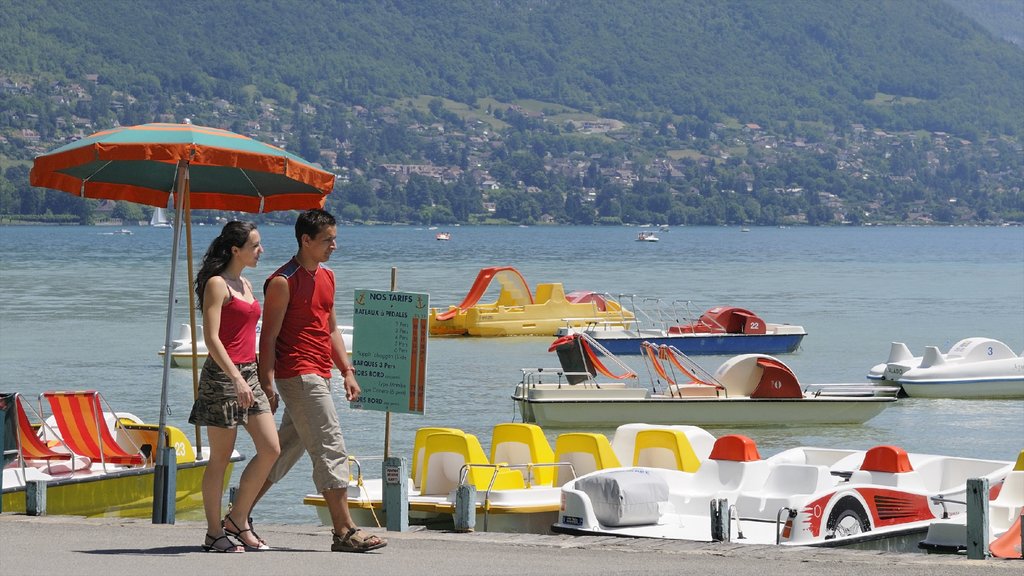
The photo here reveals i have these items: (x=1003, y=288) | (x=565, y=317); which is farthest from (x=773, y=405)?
(x=1003, y=288)

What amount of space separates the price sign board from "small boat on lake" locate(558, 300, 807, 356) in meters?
25.7

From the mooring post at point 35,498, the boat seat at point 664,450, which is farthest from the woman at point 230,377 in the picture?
the boat seat at point 664,450

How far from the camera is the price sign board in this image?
34.3 ft

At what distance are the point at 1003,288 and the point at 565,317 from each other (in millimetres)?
44824

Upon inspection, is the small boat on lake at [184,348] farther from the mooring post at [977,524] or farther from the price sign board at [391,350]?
the mooring post at [977,524]

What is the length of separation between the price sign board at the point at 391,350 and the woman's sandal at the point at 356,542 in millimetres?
1731

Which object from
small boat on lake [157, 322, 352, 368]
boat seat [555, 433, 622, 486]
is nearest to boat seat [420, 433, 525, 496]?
boat seat [555, 433, 622, 486]

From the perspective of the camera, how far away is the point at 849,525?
11586 millimetres

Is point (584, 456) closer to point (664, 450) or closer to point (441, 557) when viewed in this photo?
point (664, 450)

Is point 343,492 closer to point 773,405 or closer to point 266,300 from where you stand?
point 266,300

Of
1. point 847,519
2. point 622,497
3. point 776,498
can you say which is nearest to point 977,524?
point 847,519

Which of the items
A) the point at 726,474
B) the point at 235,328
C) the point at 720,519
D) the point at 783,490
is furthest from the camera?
the point at 726,474

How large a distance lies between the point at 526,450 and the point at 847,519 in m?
2.52

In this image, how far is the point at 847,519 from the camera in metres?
11.6
